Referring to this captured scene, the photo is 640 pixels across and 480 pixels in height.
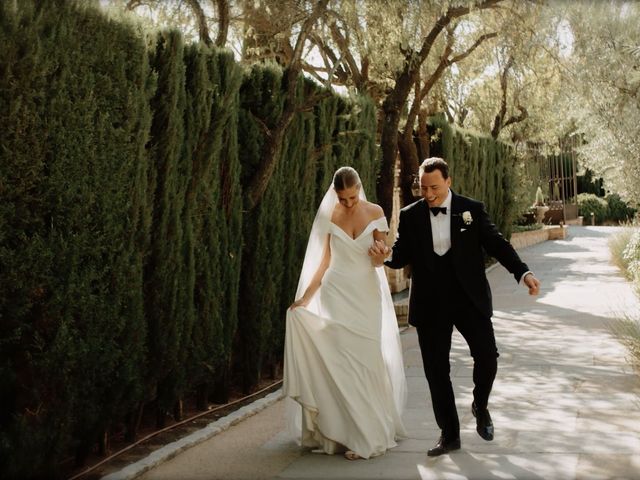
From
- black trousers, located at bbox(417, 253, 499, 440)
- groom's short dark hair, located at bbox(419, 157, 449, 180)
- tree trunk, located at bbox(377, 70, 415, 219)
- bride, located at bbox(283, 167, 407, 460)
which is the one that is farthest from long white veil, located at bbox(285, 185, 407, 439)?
tree trunk, located at bbox(377, 70, 415, 219)

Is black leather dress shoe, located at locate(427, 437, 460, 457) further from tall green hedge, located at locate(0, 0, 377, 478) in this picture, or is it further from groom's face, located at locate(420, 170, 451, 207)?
tall green hedge, located at locate(0, 0, 377, 478)

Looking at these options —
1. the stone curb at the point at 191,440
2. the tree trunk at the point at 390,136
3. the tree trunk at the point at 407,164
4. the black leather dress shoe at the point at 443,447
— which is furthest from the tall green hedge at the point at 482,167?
the black leather dress shoe at the point at 443,447

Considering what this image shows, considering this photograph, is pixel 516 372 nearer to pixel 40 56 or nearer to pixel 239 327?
pixel 239 327

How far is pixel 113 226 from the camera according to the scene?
18.5 feet

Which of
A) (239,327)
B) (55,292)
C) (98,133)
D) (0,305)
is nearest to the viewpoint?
(0,305)

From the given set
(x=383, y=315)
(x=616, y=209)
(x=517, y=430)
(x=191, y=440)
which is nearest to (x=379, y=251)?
(x=383, y=315)

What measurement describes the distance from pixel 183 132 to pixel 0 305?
8.51 feet

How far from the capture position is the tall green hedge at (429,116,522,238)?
18.9 m

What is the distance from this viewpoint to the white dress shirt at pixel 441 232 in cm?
573

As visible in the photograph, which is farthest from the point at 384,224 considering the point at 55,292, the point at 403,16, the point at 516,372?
the point at 403,16

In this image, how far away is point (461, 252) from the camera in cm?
566

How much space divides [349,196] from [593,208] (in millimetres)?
42525

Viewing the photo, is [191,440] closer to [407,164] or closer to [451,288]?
[451,288]

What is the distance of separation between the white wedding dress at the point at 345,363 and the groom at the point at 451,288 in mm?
370
